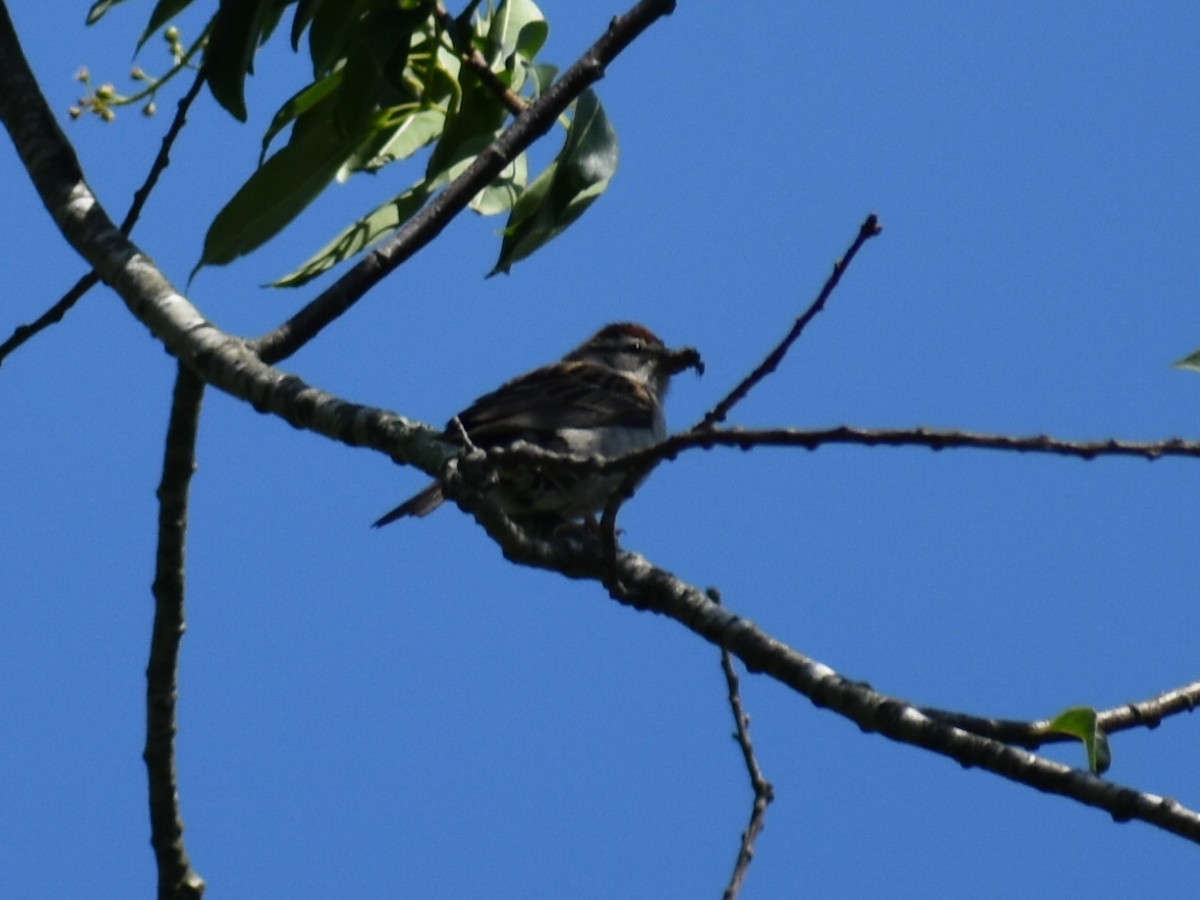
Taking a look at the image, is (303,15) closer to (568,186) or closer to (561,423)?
(568,186)

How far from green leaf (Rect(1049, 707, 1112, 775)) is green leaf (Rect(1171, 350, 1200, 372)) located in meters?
0.67

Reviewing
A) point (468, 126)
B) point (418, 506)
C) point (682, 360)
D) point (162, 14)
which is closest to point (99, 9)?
point (162, 14)

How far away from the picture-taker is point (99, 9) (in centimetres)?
517

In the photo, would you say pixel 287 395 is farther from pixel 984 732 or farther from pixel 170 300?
pixel 984 732

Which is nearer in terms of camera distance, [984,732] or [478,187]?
[984,732]

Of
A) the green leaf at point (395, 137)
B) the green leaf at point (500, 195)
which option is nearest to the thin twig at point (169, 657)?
the green leaf at point (395, 137)

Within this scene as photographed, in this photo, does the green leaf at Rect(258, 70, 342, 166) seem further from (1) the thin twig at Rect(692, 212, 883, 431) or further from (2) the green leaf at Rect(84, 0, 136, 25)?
(1) the thin twig at Rect(692, 212, 883, 431)

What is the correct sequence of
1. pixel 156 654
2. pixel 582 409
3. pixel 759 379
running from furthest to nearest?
pixel 582 409 < pixel 156 654 < pixel 759 379

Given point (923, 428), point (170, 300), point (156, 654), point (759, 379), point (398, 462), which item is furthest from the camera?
point (156, 654)

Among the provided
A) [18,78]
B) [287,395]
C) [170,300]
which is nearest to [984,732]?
[287,395]

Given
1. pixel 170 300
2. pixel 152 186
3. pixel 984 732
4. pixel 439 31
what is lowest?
pixel 984 732

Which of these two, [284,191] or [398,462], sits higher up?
[284,191]

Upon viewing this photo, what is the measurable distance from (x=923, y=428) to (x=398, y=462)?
4.29ft

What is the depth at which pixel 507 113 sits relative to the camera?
16.6ft
